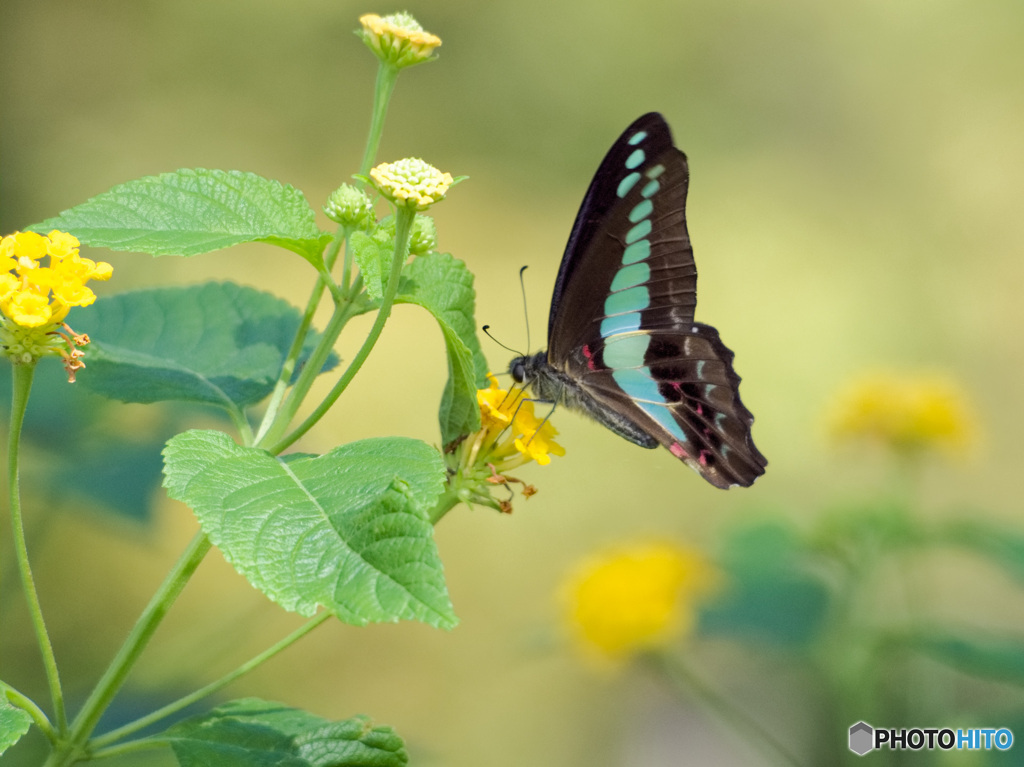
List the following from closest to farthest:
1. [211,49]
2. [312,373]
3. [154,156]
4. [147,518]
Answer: [312,373], [147,518], [154,156], [211,49]

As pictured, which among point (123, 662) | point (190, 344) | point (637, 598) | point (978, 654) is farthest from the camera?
point (637, 598)

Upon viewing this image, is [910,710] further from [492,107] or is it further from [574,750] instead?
[492,107]

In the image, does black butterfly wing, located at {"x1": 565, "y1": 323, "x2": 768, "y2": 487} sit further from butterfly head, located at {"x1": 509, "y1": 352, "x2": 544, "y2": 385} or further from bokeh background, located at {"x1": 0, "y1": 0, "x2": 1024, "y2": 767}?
bokeh background, located at {"x1": 0, "y1": 0, "x2": 1024, "y2": 767}

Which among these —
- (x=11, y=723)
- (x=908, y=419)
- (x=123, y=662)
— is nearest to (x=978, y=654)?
(x=908, y=419)

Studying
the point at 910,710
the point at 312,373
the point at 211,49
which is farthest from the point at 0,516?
the point at 211,49

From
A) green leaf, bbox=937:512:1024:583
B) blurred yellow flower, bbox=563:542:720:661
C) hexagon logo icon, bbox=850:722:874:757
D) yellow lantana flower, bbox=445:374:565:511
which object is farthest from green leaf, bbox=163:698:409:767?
green leaf, bbox=937:512:1024:583

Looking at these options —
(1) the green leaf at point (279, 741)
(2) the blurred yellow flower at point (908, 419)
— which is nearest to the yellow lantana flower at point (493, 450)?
(1) the green leaf at point (279, 741)

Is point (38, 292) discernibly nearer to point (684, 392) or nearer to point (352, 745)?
point (352, 745)
